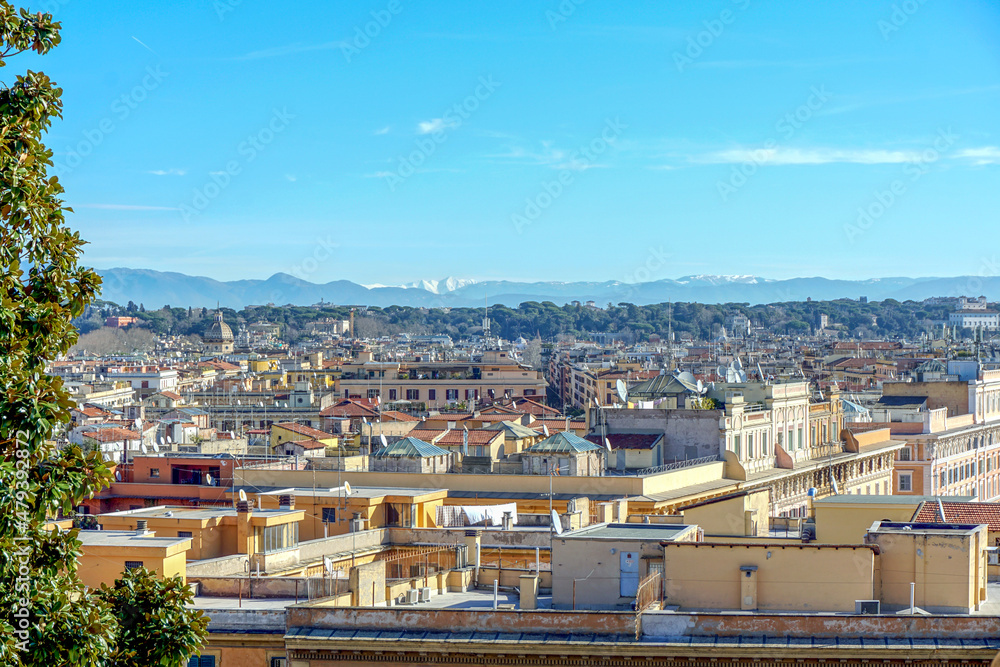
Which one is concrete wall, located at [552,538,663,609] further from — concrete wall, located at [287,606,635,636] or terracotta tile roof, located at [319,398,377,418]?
terracotta tile roof, located at [319,398,377,418]

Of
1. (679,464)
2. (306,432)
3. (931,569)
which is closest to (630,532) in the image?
(931,569)

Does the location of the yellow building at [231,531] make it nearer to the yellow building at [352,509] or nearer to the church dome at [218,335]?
the yellow building at [352,509]

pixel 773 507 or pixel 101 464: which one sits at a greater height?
pixel 101 464

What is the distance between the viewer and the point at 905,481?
50250 mm

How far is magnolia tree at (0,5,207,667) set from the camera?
9438 mm

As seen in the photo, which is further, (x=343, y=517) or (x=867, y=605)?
(x=343, y=517)

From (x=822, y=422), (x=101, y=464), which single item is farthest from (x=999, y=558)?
(x=822, y=422)

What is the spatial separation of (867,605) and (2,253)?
33.4 ft

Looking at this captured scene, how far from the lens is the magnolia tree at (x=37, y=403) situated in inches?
372

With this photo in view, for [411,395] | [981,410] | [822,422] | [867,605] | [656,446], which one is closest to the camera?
[867,605]

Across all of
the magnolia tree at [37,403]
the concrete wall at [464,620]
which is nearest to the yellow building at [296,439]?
the concrete wall at [464,620]

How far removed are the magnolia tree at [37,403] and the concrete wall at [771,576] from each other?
25.2 feet

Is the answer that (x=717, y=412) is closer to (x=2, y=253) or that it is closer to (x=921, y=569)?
(x=921, y=569)

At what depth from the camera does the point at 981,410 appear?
5978 centimetres
